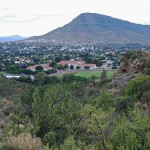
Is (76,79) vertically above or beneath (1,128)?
beneath

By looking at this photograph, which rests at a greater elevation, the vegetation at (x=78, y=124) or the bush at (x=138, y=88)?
the vegetation at (x=78, y=124)

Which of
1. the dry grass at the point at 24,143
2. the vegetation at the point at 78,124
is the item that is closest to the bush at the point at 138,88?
the vegetation at the point at 78,124

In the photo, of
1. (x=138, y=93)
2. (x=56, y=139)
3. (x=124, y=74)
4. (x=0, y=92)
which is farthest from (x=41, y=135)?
(x=124, y=74)

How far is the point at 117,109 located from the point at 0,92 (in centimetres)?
1702

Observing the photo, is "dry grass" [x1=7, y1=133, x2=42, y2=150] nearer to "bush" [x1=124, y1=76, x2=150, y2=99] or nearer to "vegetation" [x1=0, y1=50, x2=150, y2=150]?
"vegetation" [x1=0, y1=50, x2=150, y2=150]

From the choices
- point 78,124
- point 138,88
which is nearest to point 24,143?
point 78,124

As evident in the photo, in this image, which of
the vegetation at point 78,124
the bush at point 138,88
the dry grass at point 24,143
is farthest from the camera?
the bush at point 138,88

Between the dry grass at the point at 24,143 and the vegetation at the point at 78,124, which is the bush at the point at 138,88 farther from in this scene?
the dry grass at the point at 24,143

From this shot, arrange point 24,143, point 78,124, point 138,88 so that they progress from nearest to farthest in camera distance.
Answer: point 24,143
point 78,124
point 138,88

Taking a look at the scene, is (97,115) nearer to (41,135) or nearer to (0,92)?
(41,135)

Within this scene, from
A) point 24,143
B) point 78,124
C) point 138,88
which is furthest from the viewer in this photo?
point 138,88

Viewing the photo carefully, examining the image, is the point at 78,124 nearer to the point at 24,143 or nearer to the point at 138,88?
the point at 24,143

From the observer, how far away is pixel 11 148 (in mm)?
12055

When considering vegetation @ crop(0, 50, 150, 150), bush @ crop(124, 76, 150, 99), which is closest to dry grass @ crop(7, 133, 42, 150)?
vegetation @ crop(0, 50, 150, 150)
